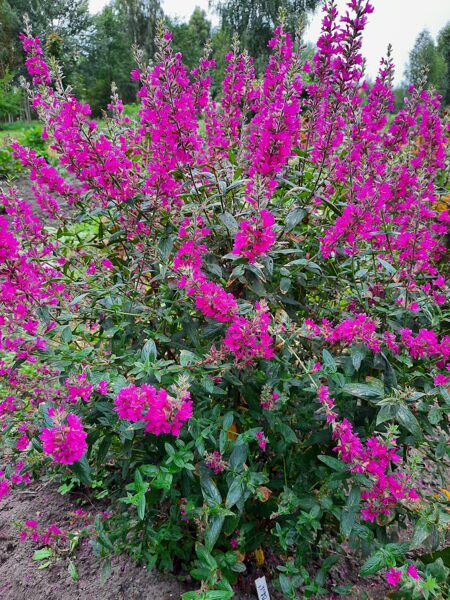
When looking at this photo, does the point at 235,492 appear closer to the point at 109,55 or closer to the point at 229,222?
the point at 229,222

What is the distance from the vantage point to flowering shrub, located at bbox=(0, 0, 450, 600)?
1421 millimetres

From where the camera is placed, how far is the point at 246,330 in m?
1.39

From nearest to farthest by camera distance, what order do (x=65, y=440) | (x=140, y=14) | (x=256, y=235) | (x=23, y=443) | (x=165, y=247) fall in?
(x=65, y=440), (x=256, y=235), (x=165, y=247), (x=23, y=443), (x=140, y=14)

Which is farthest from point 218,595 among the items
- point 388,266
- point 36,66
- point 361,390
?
point 36,66

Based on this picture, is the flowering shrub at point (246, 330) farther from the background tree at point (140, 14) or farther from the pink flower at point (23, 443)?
the background tree at point (140, 14)

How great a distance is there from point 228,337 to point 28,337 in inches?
27.8

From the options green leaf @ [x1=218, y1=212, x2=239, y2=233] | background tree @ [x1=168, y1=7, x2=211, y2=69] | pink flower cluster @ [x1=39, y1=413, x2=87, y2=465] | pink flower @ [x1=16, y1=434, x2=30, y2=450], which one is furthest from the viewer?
background tree @ [x1=168, y1=7, x2=211, y2=69]

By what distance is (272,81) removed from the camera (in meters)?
2.01

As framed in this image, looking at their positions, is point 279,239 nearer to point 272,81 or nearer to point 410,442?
point 272,81

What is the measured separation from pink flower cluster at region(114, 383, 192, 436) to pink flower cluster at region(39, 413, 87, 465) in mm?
121

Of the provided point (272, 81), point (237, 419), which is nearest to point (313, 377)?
point (237, 419)

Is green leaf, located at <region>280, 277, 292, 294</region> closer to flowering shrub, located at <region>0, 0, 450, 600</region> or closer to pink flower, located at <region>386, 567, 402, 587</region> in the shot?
flowering shrub, located at <region>0, 0, 450, 600</region>

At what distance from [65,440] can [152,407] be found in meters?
0.23

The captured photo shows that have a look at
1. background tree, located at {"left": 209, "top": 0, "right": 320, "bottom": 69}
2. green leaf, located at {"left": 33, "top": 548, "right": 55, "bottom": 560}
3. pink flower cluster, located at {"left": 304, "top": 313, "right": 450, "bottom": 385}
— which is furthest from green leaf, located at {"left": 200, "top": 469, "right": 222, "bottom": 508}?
background tree, located at {"left": 209, "top": 0, "right": 320, "bottom": 69}
